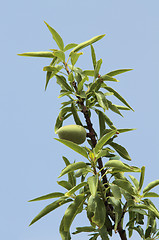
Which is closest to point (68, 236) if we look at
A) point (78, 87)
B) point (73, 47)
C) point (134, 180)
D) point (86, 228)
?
point (86, 228)

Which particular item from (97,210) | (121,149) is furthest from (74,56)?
(97,210)

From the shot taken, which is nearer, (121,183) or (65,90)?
(121,183)

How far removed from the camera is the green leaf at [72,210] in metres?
1.79

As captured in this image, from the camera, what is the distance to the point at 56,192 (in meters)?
1.97

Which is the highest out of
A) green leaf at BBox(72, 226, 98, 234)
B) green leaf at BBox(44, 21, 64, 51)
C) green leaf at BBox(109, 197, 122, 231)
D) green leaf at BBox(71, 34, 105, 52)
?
green leaf at BBox(44, 21, 64, 51)

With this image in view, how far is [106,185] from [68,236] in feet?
1.21

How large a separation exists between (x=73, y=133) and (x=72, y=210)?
16.8 inches

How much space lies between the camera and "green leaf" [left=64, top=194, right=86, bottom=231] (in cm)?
179

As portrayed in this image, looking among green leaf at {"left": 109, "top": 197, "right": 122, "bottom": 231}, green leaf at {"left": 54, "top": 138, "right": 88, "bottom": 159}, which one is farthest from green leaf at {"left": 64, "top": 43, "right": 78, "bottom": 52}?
green leaf at {"left": 109, "top": 197, "right": 122, "bottom": 231}

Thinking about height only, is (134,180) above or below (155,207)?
above

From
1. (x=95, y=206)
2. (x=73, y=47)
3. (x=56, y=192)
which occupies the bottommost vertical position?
(x=95, y=206)

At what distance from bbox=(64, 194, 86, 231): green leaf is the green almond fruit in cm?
33

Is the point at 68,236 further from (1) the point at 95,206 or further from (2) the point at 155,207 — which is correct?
(2) the point at 155,207

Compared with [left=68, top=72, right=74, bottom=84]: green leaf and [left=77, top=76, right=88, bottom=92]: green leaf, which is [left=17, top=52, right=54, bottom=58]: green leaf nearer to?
[left=68, top=72, right=74, bottom=84]: green leaf
